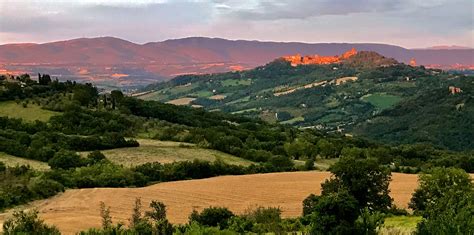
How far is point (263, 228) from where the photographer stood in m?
38.7

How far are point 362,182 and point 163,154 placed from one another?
131ft

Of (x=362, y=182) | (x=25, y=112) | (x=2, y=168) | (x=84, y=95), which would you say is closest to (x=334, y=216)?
(x=362, y=182)

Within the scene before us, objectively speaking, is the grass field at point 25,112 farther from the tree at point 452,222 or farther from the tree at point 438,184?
the tree at point 452,222

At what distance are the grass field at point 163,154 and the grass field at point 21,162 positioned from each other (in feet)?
26.0

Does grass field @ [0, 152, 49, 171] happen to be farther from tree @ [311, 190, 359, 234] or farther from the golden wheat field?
tree @ [311, 190, 359, 234]

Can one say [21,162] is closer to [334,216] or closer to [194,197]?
[194,197]

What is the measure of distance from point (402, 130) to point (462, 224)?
174329 millimetres

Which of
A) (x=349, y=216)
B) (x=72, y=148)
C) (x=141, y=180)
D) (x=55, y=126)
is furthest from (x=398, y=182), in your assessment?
(x=55, y=126)

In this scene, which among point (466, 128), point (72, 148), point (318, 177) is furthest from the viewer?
point (466, 128)

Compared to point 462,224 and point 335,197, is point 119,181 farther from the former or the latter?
point 462,224

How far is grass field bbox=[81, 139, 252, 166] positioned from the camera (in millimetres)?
77500

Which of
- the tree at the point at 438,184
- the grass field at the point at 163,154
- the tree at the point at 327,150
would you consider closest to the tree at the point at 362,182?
the tree at the point at 438,184

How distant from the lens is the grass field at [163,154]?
77.5 metres

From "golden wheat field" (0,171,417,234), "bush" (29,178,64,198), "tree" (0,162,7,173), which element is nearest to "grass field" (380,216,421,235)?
"golden wheat field" (0,171,417,234)
